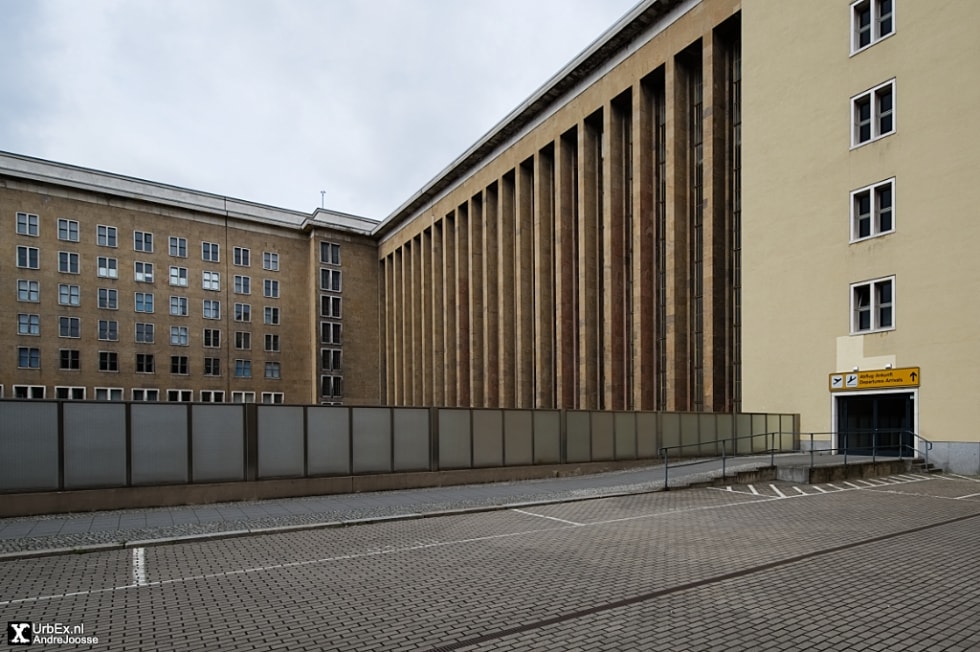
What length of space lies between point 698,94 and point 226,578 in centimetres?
3388

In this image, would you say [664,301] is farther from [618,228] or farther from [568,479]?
[568,479]

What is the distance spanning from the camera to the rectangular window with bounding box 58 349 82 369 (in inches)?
2072

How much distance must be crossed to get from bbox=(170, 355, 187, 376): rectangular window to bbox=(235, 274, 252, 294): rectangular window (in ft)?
25.2

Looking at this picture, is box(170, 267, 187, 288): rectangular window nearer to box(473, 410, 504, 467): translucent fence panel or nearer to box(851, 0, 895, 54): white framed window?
box(473, 410, 504, 467): translucent fence panel

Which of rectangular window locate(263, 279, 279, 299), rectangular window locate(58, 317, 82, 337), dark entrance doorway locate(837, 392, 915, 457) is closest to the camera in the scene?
dark entrance doorway locate(837, 392, 915, 457)

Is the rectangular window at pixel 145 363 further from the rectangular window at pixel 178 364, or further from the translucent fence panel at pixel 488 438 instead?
the translucent fence panel at pixel 488 438

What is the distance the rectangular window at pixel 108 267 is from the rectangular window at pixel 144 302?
2.38 meters

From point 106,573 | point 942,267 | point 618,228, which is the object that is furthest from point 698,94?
point 106,573

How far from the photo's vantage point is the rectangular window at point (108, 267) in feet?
180

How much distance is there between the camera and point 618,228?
38.8 meters

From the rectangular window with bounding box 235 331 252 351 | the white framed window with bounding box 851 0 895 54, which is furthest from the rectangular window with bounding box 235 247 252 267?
the white framed window with bounding box 851 0 895 54

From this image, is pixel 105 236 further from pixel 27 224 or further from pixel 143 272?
pixel 27 224

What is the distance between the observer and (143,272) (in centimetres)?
5703

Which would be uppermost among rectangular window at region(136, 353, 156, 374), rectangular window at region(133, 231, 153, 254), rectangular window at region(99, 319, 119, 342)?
rectangular window at region(133, 231, 153, 254)
